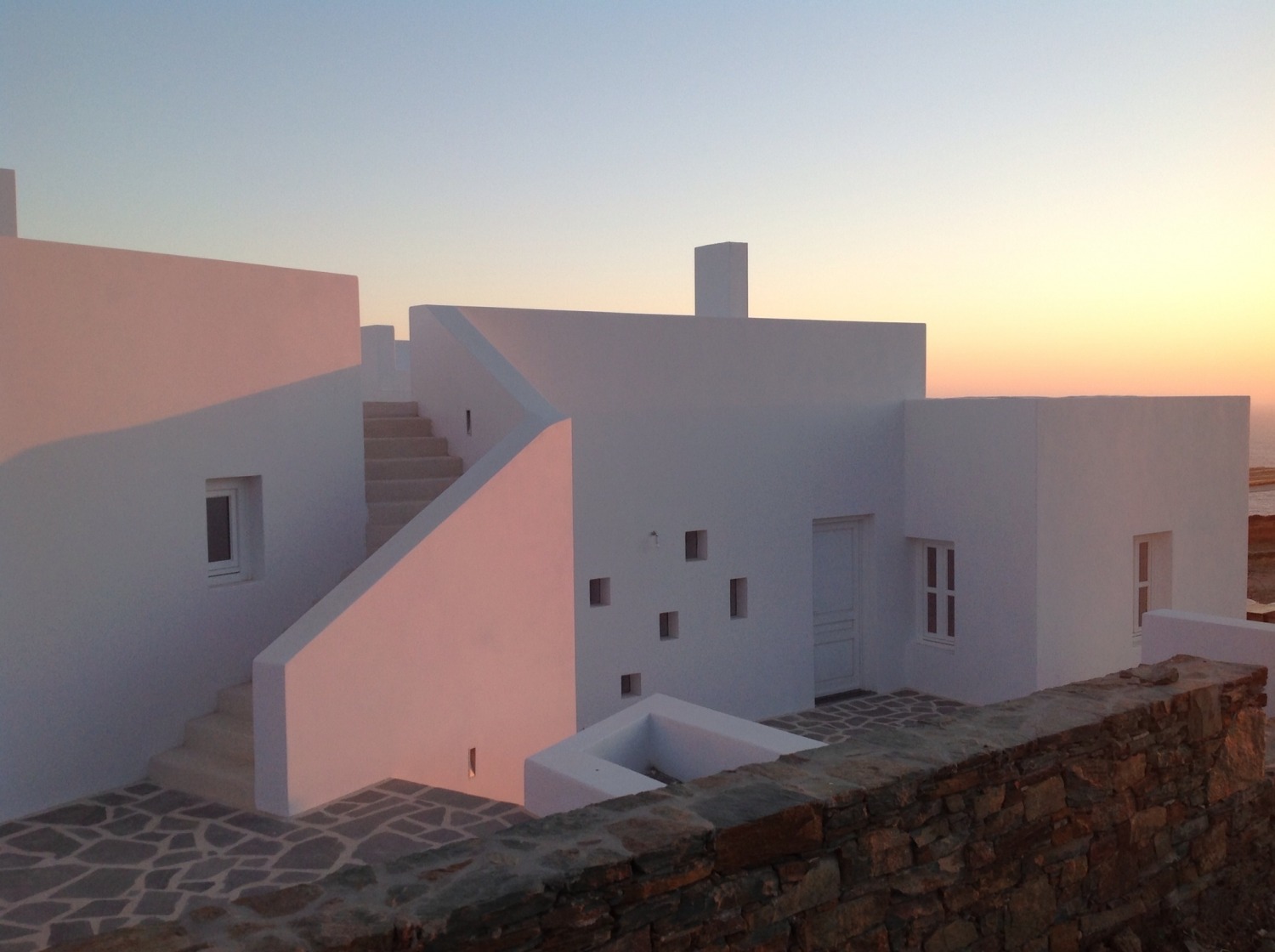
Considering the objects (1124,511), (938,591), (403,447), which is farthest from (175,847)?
(1124,511)

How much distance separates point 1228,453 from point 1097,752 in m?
10.7

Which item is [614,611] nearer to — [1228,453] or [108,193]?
[108,193]

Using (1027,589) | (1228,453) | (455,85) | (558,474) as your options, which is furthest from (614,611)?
(1228,453)

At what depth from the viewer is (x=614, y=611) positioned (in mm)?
11094

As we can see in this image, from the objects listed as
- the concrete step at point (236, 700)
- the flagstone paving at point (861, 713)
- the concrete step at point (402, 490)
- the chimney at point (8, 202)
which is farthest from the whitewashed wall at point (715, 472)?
the chimney at point (8, 202)

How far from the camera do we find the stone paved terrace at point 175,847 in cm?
503

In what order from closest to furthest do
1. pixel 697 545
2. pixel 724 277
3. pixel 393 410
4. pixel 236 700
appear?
pixel 236 700, pixel 393 410, pixel 697 545, pixel 724 277

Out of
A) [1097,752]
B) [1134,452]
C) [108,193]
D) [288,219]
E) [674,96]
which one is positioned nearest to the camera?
[1097,752]

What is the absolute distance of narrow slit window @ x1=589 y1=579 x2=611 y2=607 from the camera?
11.1 m

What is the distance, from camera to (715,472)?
1180cm

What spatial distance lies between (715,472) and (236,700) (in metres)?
5.98

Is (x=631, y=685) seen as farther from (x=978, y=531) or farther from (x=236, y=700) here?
(x=236, y=700)

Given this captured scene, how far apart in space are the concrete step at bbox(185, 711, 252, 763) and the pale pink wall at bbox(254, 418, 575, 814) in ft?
2.32

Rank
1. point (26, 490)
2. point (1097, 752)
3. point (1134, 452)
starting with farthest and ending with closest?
point (1134, 452) < point (26, 490) < point (1097, 752)
